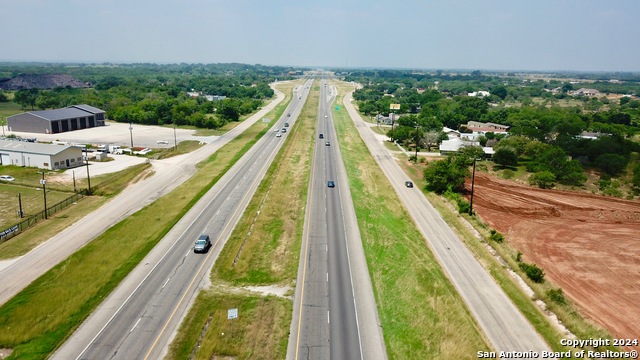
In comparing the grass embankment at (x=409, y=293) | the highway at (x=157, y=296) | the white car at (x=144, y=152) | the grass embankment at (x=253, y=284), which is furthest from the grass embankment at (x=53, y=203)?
the grass embankment at (x=409, y=293)

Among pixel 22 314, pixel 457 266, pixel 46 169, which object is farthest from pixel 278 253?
pixel 46 169

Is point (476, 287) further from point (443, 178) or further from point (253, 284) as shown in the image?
point (443, 178)

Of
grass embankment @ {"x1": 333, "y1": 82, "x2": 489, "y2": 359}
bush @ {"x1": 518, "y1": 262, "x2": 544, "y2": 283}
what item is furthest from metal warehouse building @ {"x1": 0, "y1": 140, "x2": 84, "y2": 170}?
bush @ {"x1": 518, "y1": 262, "x2": 544, "y2": 283}

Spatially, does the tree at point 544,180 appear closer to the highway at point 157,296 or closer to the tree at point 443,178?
the tree at point 443,178

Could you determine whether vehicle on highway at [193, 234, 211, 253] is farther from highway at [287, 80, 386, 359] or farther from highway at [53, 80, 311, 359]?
highway at [287, 80, 386, 359]

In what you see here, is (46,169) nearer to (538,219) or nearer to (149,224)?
(149,224)

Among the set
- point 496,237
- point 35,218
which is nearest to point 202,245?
point 35,218

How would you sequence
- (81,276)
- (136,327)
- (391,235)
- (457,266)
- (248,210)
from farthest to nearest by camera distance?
(248,210) < (391,235) < (457,266) < (81,276) < (136,327)
